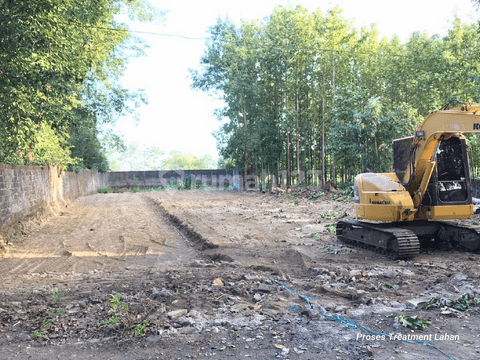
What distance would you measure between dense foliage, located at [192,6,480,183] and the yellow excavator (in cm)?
1429

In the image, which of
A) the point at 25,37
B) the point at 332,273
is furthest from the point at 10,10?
the point at 332,273

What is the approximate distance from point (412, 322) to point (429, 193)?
478cm

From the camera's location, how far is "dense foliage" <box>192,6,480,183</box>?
23.8 meters

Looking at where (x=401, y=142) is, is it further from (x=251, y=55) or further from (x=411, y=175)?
(x=251, y=55)

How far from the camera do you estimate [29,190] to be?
47.5 ft

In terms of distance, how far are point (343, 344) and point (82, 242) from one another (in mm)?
8649

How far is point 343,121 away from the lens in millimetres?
25094

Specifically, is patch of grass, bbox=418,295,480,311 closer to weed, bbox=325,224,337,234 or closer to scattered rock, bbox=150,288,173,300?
scattered rock, bbox=150,288,173,300

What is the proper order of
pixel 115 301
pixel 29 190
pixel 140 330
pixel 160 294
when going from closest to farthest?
pixel 140 330
pixel 115 301
pixel 160 294
pixel 29 190

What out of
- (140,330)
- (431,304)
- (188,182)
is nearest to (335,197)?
(431,304)

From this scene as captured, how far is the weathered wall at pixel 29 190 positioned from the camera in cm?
1153

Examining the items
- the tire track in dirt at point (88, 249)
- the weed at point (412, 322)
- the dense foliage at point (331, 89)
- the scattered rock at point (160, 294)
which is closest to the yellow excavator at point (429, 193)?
the weed at point (412, 322)

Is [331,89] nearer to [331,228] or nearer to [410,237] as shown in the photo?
[331,228]

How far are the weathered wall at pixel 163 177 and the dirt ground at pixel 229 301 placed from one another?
3810cm
